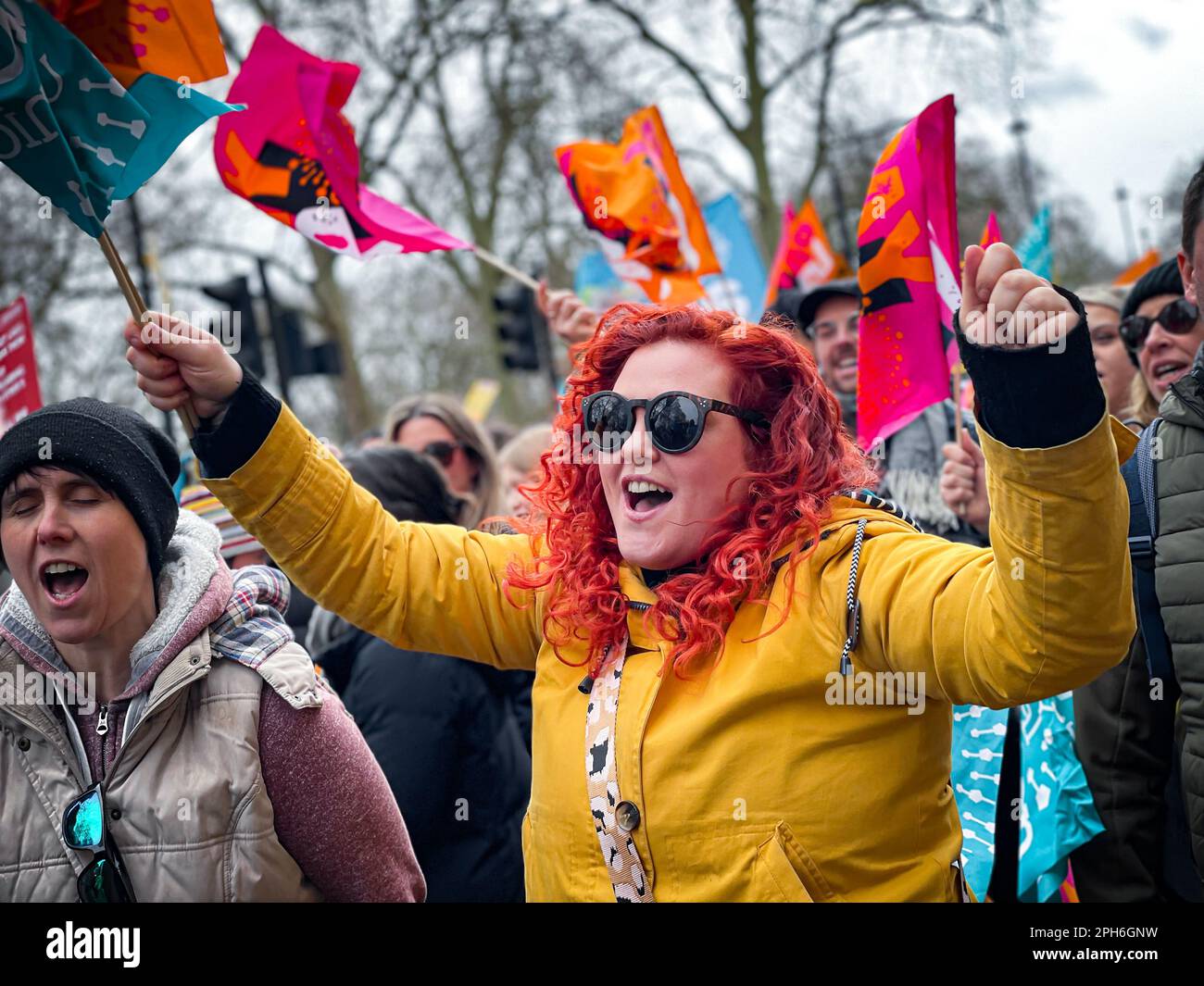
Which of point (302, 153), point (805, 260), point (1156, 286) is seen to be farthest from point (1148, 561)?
point (805, 260)

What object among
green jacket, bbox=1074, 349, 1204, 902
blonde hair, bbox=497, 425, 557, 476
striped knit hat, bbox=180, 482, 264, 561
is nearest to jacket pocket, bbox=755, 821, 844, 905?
green jacket, bbox=1074, 349, 1204, 902

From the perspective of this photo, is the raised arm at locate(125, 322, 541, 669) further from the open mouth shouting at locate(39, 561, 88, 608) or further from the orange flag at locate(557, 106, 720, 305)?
the orange flag at locate(557, 106, 720, 305)

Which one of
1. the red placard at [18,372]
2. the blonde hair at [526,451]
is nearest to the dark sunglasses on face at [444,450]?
the blonde hair at [526,451]

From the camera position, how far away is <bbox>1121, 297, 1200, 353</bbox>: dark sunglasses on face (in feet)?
11.6

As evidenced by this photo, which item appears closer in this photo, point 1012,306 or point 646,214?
point 1012,306

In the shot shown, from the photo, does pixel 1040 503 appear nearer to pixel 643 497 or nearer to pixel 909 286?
pixel 643 497

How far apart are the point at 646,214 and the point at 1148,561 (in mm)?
2837

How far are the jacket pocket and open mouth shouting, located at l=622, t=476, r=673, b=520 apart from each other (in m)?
0.59

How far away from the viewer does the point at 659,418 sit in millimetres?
2184

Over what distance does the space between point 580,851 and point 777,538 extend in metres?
0.63

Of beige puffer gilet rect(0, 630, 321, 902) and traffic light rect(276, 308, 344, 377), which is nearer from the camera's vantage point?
beige puffer gilet rect(0, 630, 321, 902)

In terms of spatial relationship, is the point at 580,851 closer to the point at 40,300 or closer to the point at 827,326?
the point at 827,326

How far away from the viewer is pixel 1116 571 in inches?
67.4
